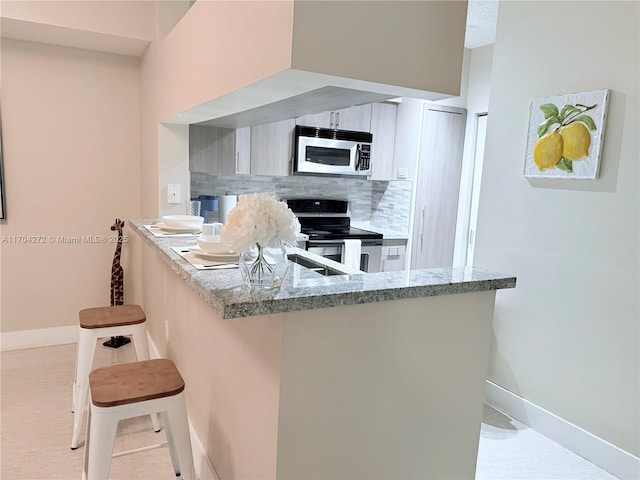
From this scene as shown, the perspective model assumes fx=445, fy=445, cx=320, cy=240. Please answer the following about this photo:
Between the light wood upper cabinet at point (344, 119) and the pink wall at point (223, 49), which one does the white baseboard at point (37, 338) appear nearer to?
the pink wall at point (223, 49)

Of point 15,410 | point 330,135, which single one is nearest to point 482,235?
point 330,135

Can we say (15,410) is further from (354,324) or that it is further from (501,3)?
(501,3)

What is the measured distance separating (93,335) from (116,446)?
0.60 meters

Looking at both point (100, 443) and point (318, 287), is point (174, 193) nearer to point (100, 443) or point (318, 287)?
point (100, 443)

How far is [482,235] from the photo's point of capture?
10.2ft

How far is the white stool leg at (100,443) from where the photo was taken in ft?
5.30

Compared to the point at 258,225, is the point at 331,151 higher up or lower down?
higher up

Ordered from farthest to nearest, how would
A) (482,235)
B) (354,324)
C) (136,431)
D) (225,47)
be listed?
(482,235)
(136,431)
(225,47)
(354,324)

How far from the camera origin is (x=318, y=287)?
4.41 ft

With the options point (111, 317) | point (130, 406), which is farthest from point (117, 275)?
point (130, 406)

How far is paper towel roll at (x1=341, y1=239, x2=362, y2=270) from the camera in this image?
4.11 meters

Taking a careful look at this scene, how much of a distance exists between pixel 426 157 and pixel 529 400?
8.27 feet

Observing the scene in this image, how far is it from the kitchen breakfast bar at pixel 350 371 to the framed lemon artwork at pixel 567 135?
1212mm

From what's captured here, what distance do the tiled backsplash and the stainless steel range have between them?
0.10 meters
